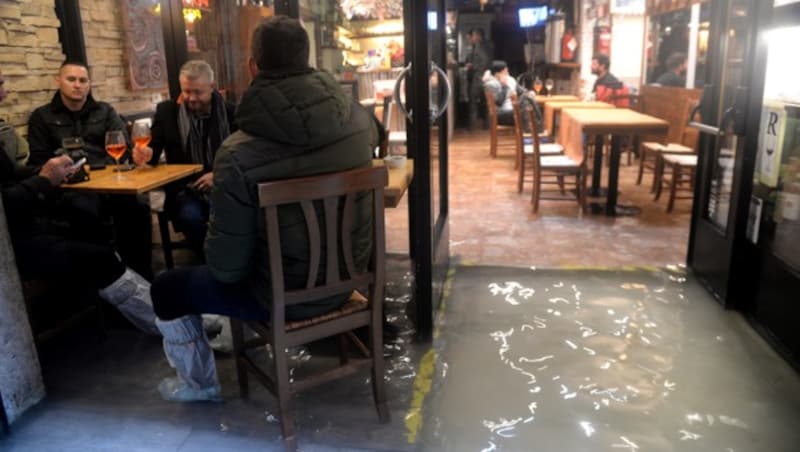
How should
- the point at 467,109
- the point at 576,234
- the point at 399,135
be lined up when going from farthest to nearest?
the point at 467,109 → the point at 399,135 → the point at 576,234

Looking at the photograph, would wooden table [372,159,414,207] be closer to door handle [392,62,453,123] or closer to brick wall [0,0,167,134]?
door handle [392,62,453,123]

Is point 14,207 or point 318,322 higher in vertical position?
point 14,207

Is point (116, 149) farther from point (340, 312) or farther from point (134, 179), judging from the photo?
point (340, 312)

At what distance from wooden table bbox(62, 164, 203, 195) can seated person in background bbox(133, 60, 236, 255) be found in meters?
0.18

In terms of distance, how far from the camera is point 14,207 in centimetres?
238

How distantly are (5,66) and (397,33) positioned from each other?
13.5ft

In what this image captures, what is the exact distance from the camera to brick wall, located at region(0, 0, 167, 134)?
3.48 m

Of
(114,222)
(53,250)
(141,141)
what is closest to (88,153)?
(114,222)

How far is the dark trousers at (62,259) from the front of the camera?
2500mm

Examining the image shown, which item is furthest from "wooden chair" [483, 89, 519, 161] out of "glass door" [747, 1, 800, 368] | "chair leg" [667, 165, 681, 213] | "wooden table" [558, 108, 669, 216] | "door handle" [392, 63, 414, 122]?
"door handle" [392, 63, 414, 122]

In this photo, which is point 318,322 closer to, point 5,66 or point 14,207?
point 14,207

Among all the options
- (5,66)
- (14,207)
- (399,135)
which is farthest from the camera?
(399,135)

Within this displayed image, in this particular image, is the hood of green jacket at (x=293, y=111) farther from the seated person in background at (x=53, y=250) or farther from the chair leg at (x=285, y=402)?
the seated person in background at (x=53, y=250)

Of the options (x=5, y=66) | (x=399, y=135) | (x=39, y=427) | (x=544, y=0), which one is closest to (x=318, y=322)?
(x=39, y=427)
